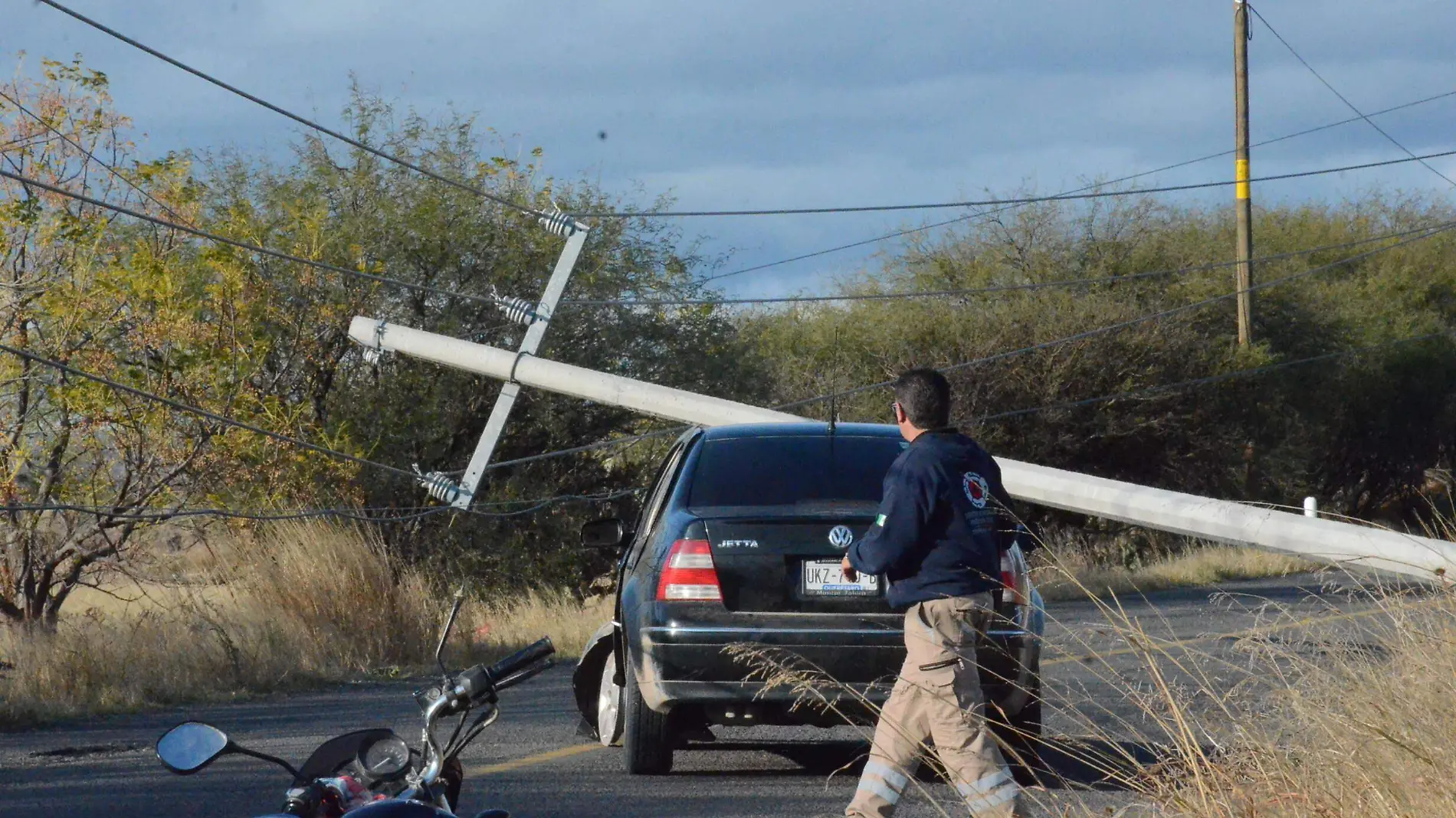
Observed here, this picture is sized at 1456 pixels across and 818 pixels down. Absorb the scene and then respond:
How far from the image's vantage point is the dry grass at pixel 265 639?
33.8ft

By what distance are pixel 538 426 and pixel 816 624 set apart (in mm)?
17329

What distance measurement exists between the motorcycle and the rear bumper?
3.40 metres

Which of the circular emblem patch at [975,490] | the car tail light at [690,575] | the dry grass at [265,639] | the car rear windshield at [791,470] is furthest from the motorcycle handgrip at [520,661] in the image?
the dry grass at [265,639]

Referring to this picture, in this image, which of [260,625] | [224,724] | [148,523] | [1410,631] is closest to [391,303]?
[148,523]

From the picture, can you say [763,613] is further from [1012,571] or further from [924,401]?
[924,401]

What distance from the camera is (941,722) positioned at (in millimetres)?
5246

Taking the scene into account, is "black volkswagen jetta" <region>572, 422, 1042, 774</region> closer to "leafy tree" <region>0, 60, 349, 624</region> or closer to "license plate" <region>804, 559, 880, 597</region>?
"license plate" <region>804, 559, 880, 597</region>

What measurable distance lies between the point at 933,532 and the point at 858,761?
2.87m

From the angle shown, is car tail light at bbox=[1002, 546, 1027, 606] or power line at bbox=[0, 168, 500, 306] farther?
power line at bbox=[0, 168, 500, 306]

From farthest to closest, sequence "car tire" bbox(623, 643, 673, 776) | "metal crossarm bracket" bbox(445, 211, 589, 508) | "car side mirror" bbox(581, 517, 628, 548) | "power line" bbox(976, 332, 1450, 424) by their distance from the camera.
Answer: "power line" bbox(976, 332, 1450, 424), "metal crossarm bracket" bbox(445, 211, 589, 508), "car side mirror" bbox(581, 517, 628, 548), "car tire" bbox(623, 643, 673, 776)

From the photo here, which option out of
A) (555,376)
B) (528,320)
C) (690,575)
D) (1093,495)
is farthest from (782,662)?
(528,320)

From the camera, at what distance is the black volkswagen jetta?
6781mm

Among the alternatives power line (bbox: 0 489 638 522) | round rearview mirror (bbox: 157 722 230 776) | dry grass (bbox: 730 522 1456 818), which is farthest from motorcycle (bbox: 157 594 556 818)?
power line (bbox: 0 489 638 522)

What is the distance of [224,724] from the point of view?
9.06m
